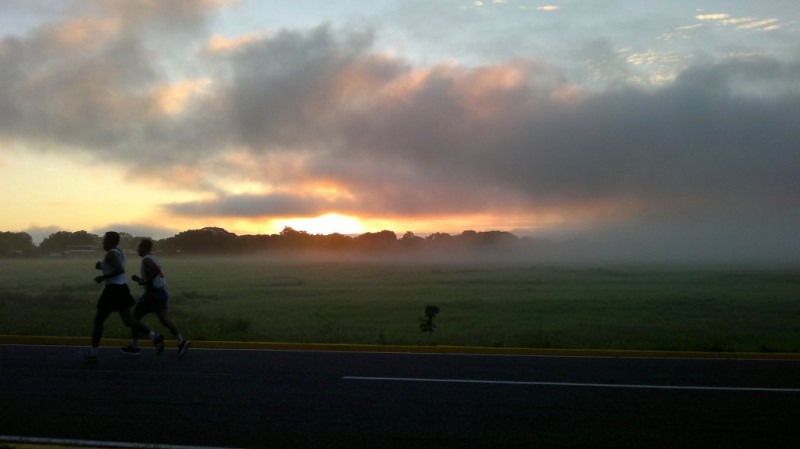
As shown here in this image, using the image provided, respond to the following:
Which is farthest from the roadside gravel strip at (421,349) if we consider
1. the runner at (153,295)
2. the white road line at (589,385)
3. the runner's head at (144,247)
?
the white road line at (589,385)

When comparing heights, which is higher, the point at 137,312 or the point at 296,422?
the point at 137,312

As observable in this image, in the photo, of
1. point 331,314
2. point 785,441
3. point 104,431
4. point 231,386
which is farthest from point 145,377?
point 331,314

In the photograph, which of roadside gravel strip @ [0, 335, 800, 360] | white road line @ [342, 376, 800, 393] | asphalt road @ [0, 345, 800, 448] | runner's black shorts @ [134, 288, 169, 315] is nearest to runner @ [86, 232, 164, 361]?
runner's black shorts @ [134, 288, 169, 315]

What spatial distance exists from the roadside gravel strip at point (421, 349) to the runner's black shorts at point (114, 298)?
7.77 ft

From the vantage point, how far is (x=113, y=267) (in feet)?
33.9

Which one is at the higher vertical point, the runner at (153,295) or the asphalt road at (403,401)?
the runner at (153,295)

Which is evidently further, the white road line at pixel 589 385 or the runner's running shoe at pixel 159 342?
the runner's running shoe at pixel 159 342

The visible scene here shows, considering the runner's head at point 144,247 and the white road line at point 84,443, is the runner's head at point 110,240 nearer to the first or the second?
the runner's head at point 144,247

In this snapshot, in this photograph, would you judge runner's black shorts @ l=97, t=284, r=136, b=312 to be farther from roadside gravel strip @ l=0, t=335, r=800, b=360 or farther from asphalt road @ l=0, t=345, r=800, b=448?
roadside gravel strip @ l=0, t=335, r=800, b=360

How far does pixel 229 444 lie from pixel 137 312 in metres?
5.63

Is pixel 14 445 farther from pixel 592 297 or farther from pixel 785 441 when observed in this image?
pixel 592 297

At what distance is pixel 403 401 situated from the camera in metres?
7.63

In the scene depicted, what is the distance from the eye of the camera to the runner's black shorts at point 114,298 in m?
10.3

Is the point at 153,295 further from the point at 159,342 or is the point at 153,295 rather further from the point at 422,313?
the point at 422,313
